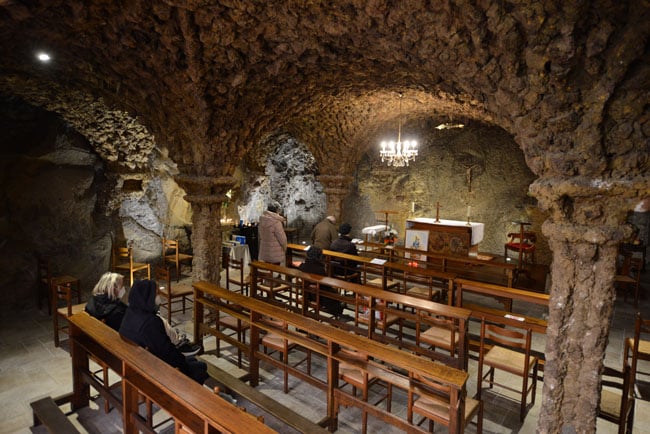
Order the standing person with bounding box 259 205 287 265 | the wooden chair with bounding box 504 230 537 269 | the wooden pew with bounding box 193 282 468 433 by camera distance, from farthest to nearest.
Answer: the wooden chair with bounding box 504 230 537 269, the standing person with bounding box 259 205 287 265, the wooden pew with bounding box 193 282 468 433

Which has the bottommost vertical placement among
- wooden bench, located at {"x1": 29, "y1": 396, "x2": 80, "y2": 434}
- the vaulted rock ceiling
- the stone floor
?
the stone floor

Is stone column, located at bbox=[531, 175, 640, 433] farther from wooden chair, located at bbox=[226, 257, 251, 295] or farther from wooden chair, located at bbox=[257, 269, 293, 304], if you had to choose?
wooden chair, located at bbox=[226, 257, 251, 295]

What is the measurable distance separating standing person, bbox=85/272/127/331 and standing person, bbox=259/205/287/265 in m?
3.00

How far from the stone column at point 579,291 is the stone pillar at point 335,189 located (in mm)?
7054

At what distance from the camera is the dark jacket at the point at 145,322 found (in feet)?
10.3

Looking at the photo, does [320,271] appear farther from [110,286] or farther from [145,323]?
[145,323]

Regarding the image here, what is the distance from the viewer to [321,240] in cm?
759

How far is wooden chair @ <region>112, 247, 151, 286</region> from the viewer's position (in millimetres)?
7809

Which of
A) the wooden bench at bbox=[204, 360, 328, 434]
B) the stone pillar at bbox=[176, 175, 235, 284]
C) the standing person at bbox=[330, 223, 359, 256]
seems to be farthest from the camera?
the standing person at bbox=[330, 223, 359, 256]

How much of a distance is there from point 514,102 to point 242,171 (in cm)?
961

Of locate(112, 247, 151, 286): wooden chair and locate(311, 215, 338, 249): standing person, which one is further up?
locate(311, 215, 338, 249): standing person

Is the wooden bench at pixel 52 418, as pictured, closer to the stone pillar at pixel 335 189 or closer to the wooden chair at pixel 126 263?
the wooden chair at pixel 126 263

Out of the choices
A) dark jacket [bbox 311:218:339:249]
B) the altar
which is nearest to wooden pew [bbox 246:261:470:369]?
dark jacket [bbox 311:218:339:249]

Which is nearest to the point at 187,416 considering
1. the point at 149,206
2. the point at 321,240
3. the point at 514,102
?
the point at 514,102
